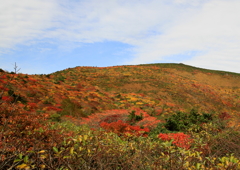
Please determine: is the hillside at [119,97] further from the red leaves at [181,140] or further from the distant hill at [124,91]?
the red leaves at [181,140]

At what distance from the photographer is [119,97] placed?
28.1m

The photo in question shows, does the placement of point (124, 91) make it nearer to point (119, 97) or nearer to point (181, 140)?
point (119, 97)

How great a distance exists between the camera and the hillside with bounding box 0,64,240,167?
15.0 meters

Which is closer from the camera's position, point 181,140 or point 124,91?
point 181,140

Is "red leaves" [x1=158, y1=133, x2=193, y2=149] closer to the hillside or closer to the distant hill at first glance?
the hillside

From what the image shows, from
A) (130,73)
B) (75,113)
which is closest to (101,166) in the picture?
(75,113)

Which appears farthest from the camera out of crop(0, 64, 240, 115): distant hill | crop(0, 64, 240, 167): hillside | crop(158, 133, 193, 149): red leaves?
crop(0, 64, 240, 115): distant hill

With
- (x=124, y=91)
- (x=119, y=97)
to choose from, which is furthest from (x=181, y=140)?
(x=124, y=91)

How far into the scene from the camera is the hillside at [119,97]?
15031mm

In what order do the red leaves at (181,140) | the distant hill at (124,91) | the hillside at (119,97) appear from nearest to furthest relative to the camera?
1. the red leaves at (181,140)
2. the hillside at (119,97)
3. the distant hill at (124,91)

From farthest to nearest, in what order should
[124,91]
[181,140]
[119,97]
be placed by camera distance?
[124,91]
[119,97]
[181,140]

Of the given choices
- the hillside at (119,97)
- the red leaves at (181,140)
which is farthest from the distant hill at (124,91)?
the red leaves at (181,140)

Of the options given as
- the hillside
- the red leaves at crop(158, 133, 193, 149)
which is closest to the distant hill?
the hillside

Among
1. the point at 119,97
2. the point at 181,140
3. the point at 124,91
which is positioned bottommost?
the point at 181,140
